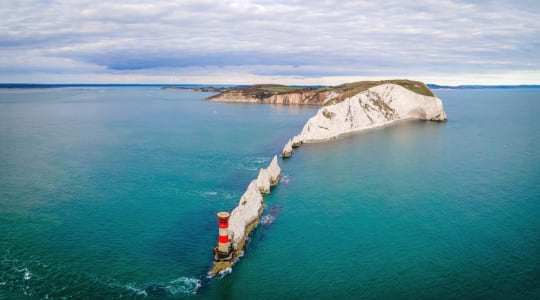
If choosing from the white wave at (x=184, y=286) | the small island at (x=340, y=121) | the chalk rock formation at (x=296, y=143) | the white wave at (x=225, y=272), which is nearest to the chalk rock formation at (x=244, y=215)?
the small island at (x=340, y=121)

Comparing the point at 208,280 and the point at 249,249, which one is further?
the point at 249,249

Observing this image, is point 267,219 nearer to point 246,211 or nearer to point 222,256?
point 246,211

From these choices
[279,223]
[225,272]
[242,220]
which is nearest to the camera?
[225,272]

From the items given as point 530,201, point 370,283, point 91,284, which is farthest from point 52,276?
point 530,201

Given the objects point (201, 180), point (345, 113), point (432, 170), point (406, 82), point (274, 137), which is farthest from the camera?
point (406, 82)

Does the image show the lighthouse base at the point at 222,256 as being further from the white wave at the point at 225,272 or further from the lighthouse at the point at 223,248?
the white wave at the point at 225,272

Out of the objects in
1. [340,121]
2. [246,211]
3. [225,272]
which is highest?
[340,121]

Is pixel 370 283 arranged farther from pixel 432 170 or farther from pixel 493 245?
pixel 432 170

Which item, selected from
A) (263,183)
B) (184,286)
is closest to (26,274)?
(184,286)
